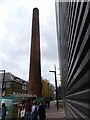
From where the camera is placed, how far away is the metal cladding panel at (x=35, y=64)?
89.3 feet

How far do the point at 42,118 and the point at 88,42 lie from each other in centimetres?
779

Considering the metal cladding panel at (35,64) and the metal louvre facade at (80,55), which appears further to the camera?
the metal cladding panel at (35,64)

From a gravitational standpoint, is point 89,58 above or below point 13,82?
below

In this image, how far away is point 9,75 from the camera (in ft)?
161

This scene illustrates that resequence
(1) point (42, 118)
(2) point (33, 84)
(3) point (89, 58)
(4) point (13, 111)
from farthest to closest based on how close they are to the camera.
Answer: (2) point (33, 84) → (4) point (13, 111) → (1) point (42, 118) → (3) point (89, 58)

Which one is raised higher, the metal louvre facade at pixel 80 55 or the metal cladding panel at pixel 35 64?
the metal cladding panel at pixel 35 64

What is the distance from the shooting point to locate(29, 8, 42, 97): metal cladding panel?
2722 centimetres

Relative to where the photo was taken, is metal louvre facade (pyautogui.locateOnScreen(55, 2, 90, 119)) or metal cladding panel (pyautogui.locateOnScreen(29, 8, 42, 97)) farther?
metal cladding panel (pyautogui.locateOnScreen(29, 8, 42, 97))

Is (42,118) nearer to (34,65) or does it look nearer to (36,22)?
(34,65)

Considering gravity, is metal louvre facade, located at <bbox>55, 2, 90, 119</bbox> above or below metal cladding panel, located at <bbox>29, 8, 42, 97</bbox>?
below

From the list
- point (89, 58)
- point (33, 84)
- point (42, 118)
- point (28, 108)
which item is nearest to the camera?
point (89, 58)

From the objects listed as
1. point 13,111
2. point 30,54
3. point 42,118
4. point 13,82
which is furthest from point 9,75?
point 42,118

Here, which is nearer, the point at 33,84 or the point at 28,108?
the point at 28,108

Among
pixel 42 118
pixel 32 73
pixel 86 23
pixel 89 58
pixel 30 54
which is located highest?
pixel 30 54
